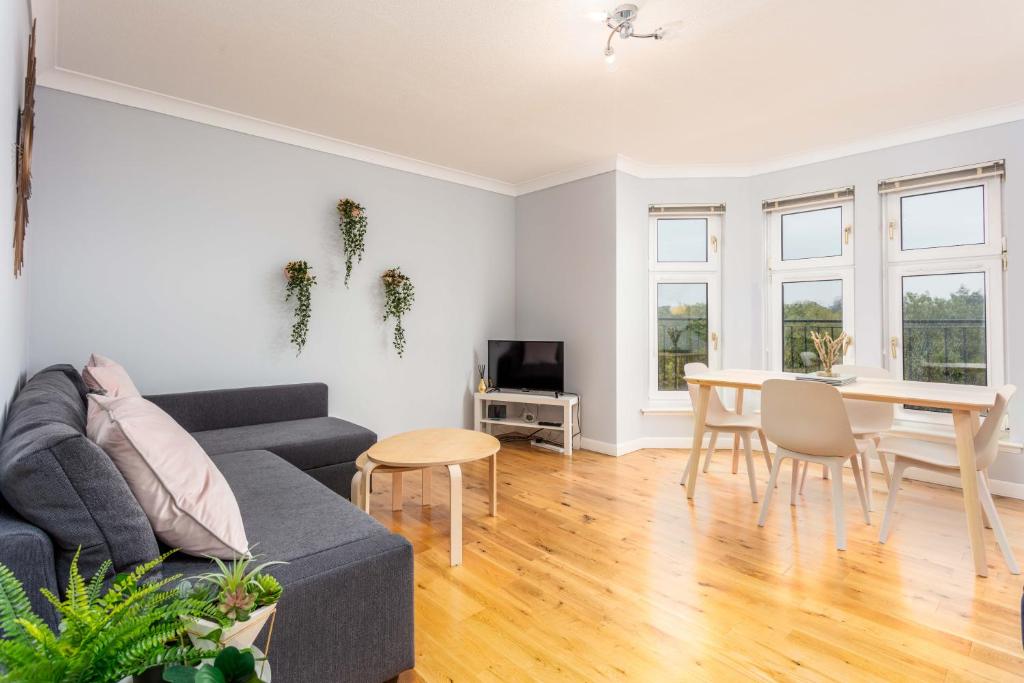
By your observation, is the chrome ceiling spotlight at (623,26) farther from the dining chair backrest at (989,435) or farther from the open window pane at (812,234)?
the open window pane at (812,234)

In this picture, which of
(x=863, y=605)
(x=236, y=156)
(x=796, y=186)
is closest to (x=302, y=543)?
(x=863, y=605)

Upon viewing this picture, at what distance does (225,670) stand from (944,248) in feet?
15.5

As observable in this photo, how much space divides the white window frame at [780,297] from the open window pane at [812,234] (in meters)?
0.14

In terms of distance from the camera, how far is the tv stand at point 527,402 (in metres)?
4.40

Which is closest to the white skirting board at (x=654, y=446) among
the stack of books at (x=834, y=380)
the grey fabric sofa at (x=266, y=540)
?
the stack of books at (x=834, y=380)

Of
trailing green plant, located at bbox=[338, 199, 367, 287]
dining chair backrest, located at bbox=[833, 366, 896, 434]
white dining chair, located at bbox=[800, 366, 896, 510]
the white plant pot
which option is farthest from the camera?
trailing green plant, located at bbox=[338, 199, 367, 287]

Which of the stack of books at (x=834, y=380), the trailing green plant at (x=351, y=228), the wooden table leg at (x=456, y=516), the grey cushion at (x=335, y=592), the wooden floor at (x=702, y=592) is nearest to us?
the grey cushion at (x=335, y=592)

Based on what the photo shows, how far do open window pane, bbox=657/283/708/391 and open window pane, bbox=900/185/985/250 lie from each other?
60.5 inches

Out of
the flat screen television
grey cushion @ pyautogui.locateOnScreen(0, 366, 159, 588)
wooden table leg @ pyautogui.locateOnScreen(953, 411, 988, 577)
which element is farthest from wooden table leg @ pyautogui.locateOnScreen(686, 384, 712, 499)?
grey cushion @ pyautogui.locateOnScreen(0, 366, 159, 588)

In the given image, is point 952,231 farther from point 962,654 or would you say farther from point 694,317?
point 962,654

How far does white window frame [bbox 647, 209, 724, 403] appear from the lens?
15.1 feet

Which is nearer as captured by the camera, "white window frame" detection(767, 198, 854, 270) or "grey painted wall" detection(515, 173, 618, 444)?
"white window frame" detection(767, 198, 854, 270)

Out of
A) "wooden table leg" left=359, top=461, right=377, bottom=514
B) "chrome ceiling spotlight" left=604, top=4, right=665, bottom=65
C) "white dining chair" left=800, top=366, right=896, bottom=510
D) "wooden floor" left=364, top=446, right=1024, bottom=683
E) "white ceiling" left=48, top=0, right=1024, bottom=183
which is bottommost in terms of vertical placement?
"wooden floor" left=364, top=446, right=1024, bottom=683

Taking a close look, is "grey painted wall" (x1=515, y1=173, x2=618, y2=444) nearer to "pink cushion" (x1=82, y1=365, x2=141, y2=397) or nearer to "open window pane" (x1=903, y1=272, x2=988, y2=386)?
"open window pane" (x1=903, y1=272, x2=988, y2=386)
